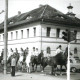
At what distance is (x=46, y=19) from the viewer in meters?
36.2

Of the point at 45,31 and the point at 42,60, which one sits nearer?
the point at 42,60

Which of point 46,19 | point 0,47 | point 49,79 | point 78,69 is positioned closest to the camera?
point 49,79

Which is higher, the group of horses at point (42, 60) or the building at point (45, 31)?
the building at point (45, 31)

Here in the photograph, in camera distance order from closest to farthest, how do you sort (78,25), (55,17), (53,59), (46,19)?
(53,59) → (46,19) → (55,17) → (78,25)

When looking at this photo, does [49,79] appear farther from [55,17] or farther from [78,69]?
[55,17]

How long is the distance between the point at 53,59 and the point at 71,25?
67.2ft

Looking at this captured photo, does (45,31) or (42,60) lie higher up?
(45,31)

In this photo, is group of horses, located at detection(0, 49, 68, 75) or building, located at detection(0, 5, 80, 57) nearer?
group of horses, located at detection(0, 49, 68, 75)

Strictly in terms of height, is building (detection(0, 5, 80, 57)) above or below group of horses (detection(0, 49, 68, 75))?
above

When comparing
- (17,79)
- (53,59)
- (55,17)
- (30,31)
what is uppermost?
(55,17)

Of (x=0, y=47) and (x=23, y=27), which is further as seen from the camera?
(x=0, y=47)

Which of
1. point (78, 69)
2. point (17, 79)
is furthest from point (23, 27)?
point (17, 79)

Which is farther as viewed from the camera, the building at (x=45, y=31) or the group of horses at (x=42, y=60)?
the building at (x=45, y=31)

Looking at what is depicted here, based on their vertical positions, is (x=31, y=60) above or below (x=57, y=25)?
below
